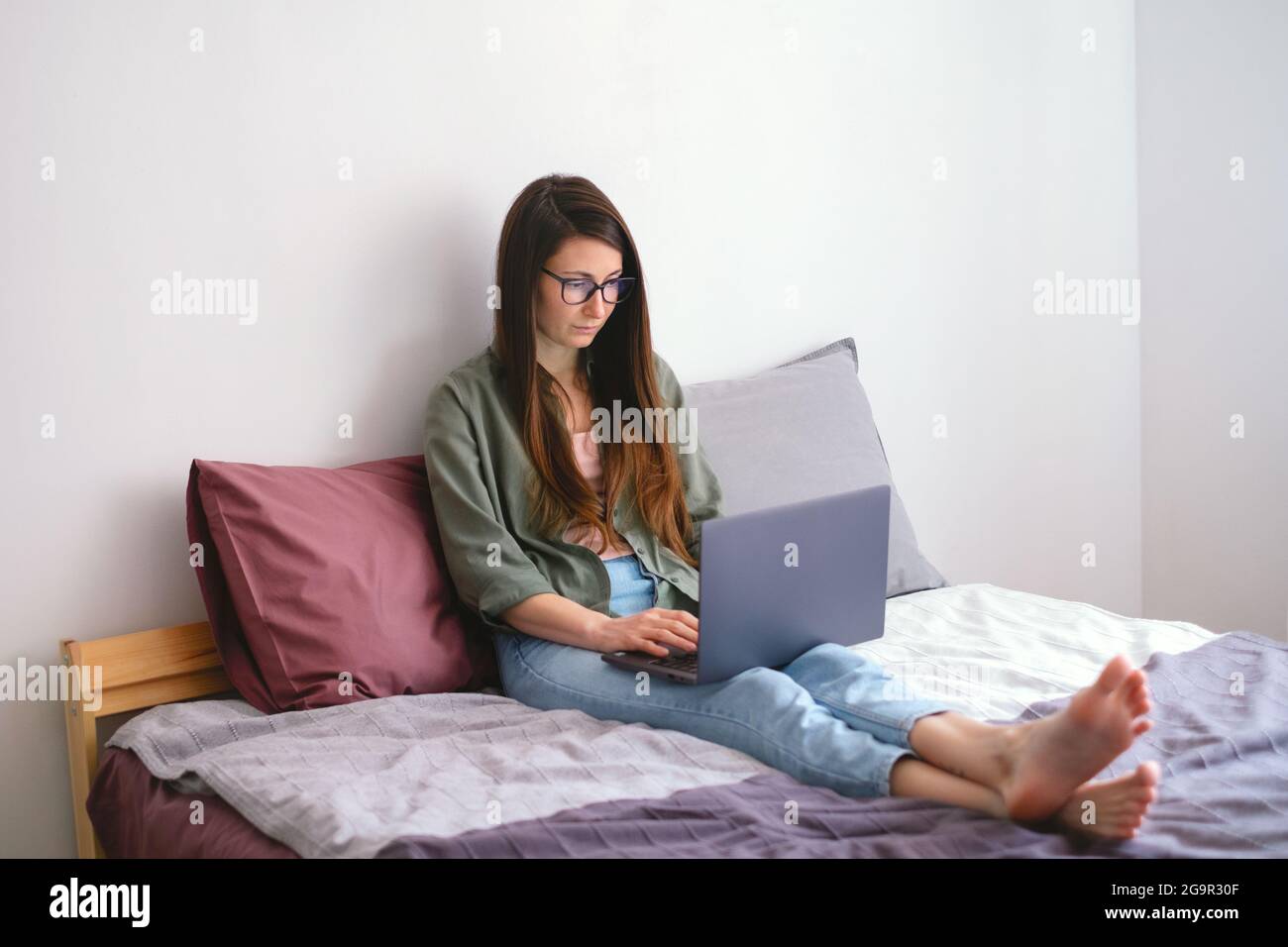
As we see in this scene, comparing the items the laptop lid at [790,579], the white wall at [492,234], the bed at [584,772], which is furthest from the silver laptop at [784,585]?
the white wall at [492,234]

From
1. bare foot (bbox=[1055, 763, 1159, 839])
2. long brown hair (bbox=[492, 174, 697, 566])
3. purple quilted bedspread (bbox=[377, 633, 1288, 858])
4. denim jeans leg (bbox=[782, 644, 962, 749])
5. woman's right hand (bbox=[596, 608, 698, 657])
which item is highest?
long brown hair (bbox=[492, 174, 697, 566])

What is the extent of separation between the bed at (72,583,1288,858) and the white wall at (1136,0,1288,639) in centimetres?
116

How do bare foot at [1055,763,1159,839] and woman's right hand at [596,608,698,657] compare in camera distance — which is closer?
bare foot at [1055,763,1159,839]

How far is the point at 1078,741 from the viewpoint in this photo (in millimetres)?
1101

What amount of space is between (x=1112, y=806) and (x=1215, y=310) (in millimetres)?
2151

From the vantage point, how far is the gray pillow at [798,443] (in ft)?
6.96

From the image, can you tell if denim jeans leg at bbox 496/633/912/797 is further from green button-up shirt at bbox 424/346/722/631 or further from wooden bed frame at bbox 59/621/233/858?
wooden bed frame at bbox 59/621/233/858

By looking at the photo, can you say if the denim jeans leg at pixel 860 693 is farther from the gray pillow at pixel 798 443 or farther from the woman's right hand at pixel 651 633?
the gray pillow at pixel 798 443

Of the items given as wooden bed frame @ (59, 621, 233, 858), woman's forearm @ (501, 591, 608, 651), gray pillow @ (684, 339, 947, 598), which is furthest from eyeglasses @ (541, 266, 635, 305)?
wooden bed frame @ (59, 621, 233, 858)

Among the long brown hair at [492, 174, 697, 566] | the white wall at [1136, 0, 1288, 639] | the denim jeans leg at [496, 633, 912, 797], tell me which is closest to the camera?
the denim jeans leg at [496, 633, 912, 797]

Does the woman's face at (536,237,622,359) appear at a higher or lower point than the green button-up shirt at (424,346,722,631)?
higher

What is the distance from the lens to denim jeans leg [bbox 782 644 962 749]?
1.29 m

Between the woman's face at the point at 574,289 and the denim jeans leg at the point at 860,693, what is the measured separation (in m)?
0.65

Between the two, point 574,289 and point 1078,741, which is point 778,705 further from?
point 574,289
